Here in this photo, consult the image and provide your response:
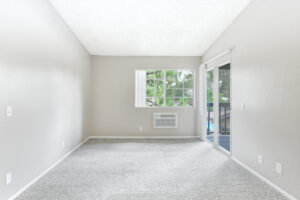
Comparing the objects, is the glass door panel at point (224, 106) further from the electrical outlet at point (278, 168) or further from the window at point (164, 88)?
the electrical outlet at point (278, 168)

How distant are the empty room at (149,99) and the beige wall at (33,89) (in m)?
0.02

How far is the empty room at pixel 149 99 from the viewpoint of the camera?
2.39 meters

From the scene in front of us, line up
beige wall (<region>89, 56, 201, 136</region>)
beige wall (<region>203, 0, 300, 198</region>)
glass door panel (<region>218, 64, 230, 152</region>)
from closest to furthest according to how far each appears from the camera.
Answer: beige wall (<region>203, 0, 300, 198</region>) → glass door panel (<region>218, 64, 230, 152</region>) → beige wall (<region>89, 56, 201, 136</region>)

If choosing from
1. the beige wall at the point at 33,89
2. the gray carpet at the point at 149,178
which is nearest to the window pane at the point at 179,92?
the gray carpet at the point at 149,178

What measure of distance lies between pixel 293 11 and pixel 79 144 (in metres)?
4.70

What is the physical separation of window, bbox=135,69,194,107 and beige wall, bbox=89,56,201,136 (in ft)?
0.55

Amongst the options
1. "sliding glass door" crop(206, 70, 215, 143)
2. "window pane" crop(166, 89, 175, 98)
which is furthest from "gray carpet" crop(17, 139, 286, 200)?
"window pane" crop(166, 89, 175, 98)

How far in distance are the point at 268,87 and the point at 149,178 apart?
6.93ft

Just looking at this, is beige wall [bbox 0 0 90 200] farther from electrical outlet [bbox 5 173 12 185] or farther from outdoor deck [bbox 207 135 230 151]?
outdoor deck [bbox 207 135 230 151]

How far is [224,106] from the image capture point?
171 inches

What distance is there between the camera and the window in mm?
5801

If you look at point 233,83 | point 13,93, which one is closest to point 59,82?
point 13,93

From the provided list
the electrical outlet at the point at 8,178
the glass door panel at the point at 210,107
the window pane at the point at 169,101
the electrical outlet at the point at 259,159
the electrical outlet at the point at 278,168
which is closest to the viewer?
the electrical outlet at the point at 8,178

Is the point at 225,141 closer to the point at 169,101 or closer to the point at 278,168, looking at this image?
the point at 278,168
